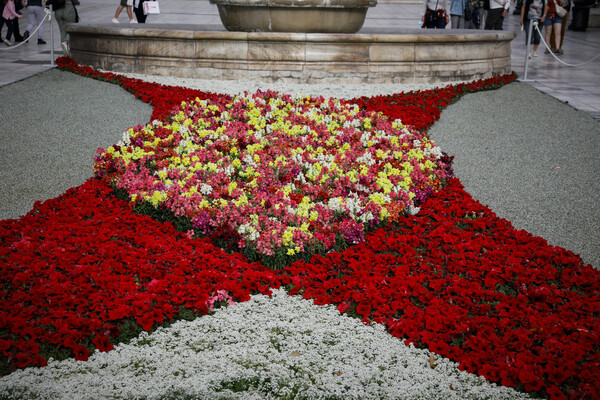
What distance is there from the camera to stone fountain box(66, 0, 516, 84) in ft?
34.5

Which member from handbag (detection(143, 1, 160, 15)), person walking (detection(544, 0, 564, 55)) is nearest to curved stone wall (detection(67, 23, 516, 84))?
handbag (detection(143, 1, 160, 15))

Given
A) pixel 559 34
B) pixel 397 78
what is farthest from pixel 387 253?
pixel 559 34

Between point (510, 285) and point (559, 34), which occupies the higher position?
point (559, 34)

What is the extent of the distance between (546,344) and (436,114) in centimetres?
570

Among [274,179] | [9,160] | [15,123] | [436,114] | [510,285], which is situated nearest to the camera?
[510,285]

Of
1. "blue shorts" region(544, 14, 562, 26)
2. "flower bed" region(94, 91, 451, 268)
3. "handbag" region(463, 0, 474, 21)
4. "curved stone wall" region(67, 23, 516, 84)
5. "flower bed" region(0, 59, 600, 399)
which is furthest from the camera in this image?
"handbag" region(463, 0, 474, 21)

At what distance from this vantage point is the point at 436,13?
14938 mm

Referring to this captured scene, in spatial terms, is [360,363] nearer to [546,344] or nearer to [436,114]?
[546,344]

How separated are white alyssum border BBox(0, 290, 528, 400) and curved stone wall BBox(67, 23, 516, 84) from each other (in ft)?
23.7

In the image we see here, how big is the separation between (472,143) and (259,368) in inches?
205

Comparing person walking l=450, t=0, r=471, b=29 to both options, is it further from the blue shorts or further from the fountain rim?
the fountain rim

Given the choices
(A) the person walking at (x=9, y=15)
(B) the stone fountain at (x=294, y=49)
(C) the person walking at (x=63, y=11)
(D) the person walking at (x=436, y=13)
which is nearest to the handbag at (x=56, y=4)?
(C) the person walking at (x=63, y=11)

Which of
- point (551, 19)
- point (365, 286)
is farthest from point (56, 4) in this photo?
point (365, 286)

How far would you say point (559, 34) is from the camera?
1623 centimetres
